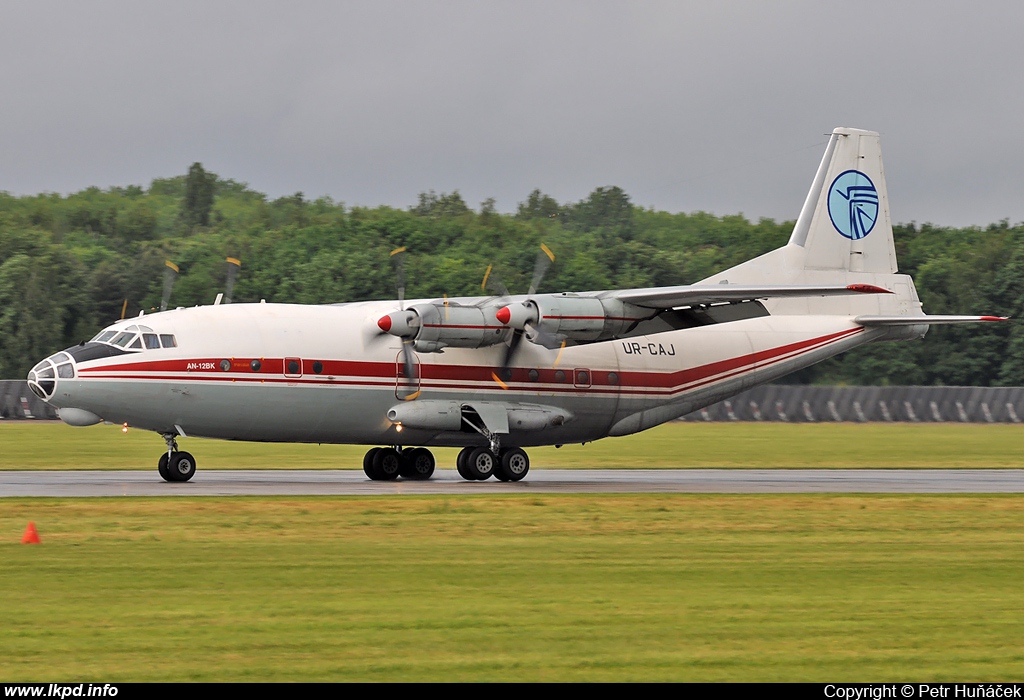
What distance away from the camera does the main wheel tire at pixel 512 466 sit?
89.7 ft

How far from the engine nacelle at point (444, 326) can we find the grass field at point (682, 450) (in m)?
9.05

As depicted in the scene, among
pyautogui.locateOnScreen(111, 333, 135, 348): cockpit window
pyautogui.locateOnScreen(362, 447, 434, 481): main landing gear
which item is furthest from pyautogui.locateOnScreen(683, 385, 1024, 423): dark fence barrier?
pyautogui.locateOnScreen(111, 333, 135, 348): cockpit window

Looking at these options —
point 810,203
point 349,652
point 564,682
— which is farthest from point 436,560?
point 810,203

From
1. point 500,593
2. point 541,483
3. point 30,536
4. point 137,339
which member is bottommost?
point 541,483

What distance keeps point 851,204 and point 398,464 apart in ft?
43.3

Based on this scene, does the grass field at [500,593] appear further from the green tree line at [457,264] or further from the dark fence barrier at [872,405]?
the dark fence barrier at [872,405]

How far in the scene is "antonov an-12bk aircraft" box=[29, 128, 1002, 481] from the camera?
24.7 meters

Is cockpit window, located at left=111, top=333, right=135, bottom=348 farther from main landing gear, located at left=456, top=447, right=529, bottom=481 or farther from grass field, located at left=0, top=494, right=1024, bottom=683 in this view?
main landing gear, located at left=456, top=447, right=529, bottom=481

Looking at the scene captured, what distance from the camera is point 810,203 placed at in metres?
32.2

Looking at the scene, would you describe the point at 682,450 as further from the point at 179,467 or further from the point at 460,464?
the point at 179,467

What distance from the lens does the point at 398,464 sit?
28672 millimetres

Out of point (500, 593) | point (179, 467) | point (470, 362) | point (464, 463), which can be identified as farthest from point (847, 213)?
point (500, 593)
